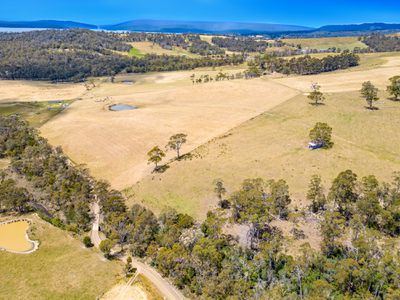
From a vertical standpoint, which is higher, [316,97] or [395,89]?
[395,89]

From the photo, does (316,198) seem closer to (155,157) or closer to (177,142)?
(155,157)

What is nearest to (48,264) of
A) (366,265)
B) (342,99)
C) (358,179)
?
(366,265)

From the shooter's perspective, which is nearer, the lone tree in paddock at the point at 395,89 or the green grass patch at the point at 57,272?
the green grass patch at the point at 57,272

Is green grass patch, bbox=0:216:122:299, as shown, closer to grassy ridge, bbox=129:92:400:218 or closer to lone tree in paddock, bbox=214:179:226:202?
grassy ridge, bbox=129:92:400:218

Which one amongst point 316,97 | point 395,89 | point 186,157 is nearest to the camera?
point 186,157

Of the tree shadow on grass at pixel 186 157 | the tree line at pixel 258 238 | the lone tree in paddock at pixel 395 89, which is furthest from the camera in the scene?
the lone tree in paddock at pixel 395 89

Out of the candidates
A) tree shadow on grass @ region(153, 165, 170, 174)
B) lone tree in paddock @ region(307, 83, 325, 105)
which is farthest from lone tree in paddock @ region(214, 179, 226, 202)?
lone tree in paddock @ region(307, 83, 325, 105)

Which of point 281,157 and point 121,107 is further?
point 121,107

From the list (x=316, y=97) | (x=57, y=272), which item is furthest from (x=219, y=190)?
(x=316, y=97)

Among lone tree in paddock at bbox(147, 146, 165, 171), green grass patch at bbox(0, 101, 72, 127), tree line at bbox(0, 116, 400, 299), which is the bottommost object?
tree line at bbox(0, 116, 400, 299)

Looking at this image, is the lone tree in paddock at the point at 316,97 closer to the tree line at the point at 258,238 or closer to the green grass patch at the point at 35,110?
the tree line at the point at 258,238

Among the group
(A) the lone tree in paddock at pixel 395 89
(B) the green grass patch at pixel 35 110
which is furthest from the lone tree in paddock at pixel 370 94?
(B) the green grass patch at pixel 35 110

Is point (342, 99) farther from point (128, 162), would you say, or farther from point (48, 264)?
point (48, 264)
